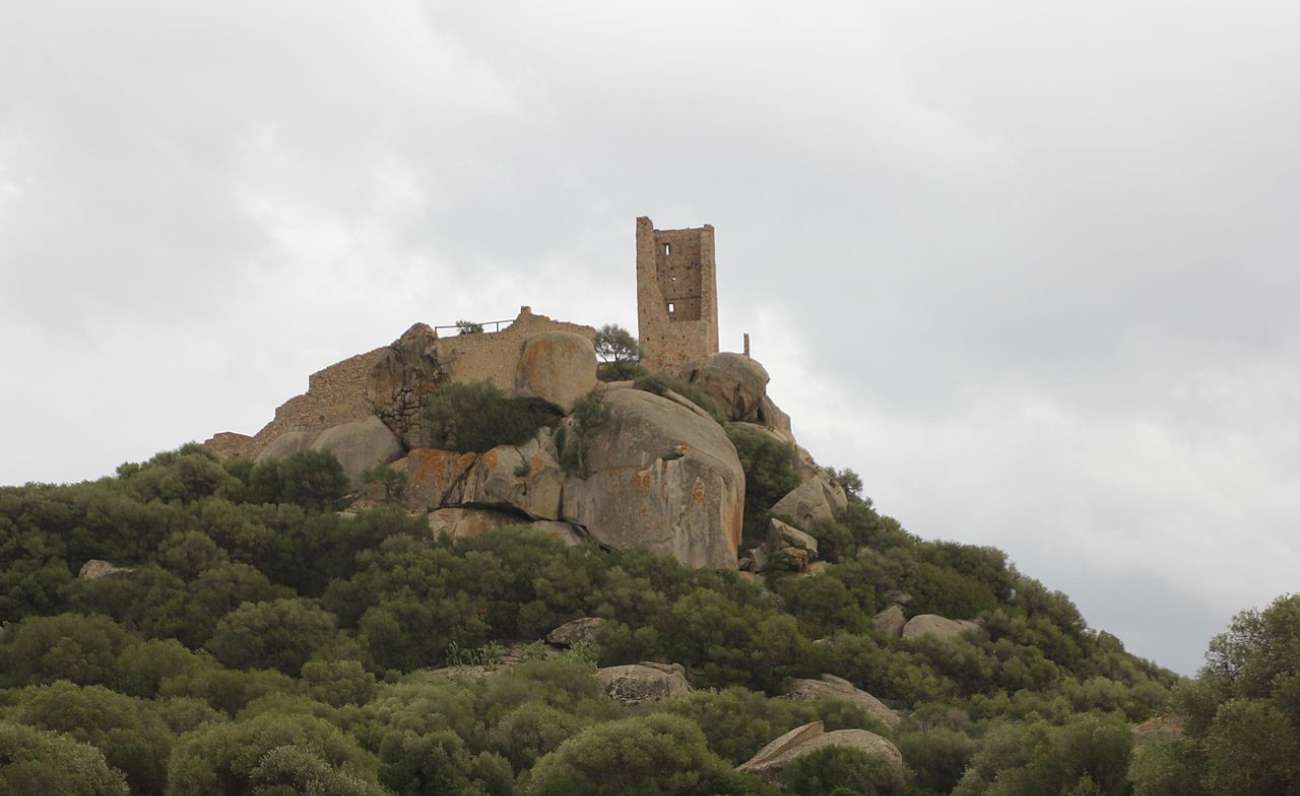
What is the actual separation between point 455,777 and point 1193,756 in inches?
610

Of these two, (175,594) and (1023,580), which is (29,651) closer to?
(175,594)

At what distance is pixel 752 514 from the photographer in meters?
65.6

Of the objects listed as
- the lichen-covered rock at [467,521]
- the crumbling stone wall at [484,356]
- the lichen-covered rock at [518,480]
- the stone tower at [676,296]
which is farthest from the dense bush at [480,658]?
the stone tower at [676,296]

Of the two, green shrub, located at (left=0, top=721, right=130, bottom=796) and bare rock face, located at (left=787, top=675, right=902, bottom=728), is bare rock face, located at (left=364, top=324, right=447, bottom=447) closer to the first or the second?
bare rock face, located at (left=787, top=675, right=902, bottom=728)

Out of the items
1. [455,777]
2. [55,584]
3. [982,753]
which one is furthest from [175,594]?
[982,753]

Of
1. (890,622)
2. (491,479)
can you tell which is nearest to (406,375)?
(491,479)

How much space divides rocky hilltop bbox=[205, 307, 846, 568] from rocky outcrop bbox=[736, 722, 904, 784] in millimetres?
14960

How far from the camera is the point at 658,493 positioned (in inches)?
2414

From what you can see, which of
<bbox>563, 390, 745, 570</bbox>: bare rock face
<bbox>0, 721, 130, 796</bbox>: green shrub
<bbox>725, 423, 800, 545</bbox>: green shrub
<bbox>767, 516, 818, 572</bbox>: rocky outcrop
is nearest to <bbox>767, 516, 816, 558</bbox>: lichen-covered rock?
<bbox>767, 516, 818, 572</bbox>: rocky outcrop

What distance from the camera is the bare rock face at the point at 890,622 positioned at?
59.8 meters

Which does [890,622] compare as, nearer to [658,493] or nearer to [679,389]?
[658,493]

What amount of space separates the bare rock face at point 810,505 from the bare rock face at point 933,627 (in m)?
6.03

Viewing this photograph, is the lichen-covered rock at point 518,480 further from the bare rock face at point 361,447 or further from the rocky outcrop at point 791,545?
the rocky outcrop at point 791,545

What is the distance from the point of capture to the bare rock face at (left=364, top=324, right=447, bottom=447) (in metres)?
65.6
